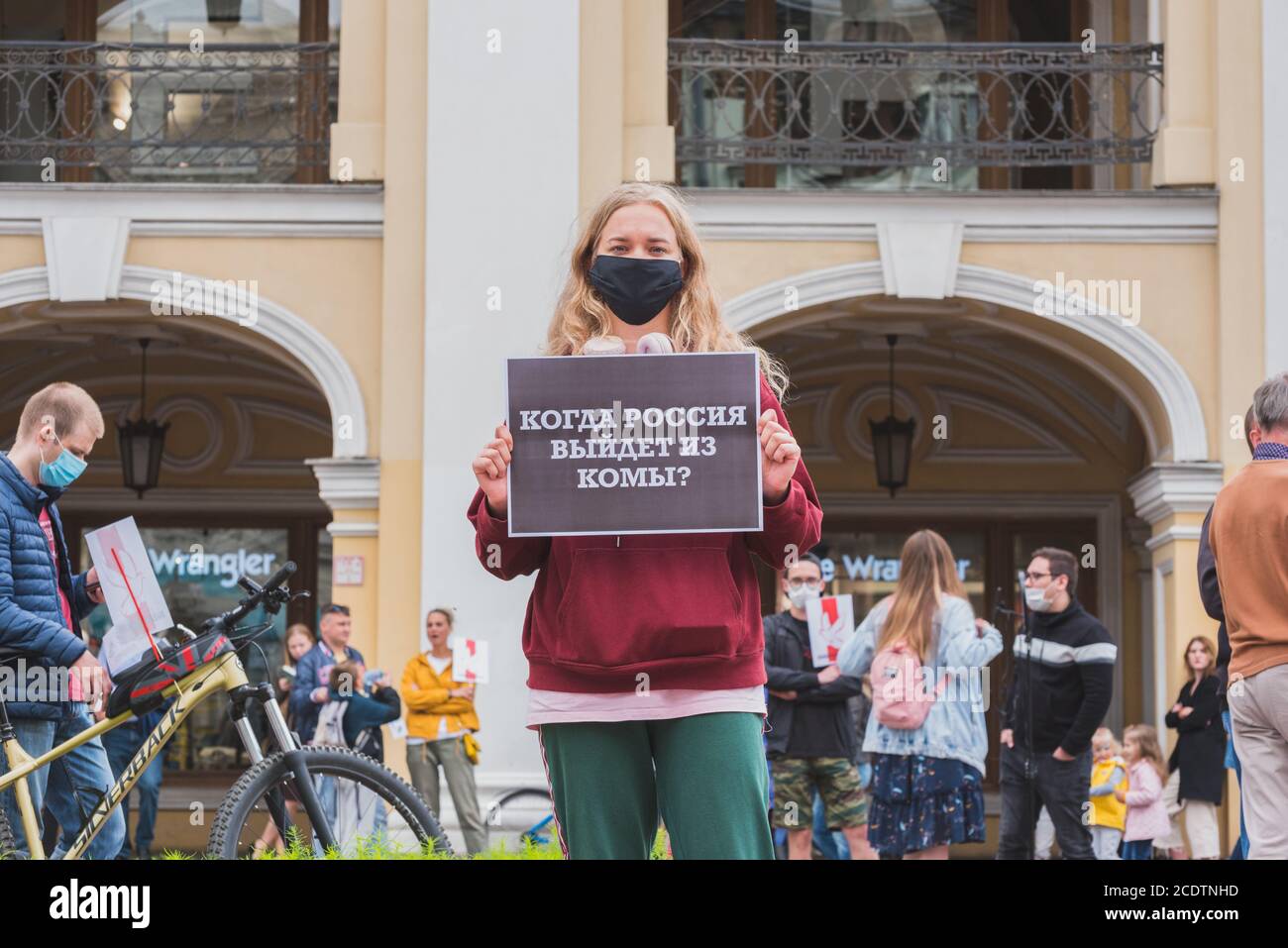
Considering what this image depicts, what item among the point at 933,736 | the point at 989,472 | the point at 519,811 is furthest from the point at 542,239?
the point at 989,472

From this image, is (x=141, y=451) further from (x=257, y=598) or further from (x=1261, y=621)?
(x=1261, y=621)

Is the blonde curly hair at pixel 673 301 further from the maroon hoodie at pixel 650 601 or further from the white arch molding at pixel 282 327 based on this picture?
the white arch molding at pixel 282 327

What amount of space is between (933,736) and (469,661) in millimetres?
3577

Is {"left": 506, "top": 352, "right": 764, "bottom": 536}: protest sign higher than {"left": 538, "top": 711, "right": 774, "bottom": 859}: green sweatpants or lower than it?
higher

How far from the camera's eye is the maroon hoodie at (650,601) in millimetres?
2955

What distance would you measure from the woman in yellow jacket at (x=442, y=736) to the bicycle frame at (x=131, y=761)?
190 inches

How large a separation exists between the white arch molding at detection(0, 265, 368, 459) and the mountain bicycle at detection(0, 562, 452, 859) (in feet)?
19.9

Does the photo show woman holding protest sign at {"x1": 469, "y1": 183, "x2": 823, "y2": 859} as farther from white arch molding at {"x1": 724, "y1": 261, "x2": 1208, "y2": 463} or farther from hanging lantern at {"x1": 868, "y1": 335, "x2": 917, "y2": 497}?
hanging lantern at {"x1": 868, "y1": 335, "x2": 917, "y2": 497}

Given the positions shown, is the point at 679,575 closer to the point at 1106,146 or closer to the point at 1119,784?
the point at 1119,784

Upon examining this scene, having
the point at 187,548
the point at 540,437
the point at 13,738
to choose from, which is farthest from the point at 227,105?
the point at 540,437

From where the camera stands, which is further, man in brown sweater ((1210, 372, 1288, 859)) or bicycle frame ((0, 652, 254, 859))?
man in brown sweater ((1210, 372, 1288, 859))

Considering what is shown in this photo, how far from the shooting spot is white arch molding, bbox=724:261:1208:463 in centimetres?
1087

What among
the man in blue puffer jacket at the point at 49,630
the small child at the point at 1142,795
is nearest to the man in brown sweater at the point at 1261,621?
the man in blue puffer jacket at the point at 49,630

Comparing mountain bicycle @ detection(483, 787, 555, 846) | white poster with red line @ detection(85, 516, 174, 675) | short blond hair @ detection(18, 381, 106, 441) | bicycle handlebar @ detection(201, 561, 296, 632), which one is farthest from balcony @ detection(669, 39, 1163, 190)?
bicycle handlebar @ detection(201, 561, 296, 632)
